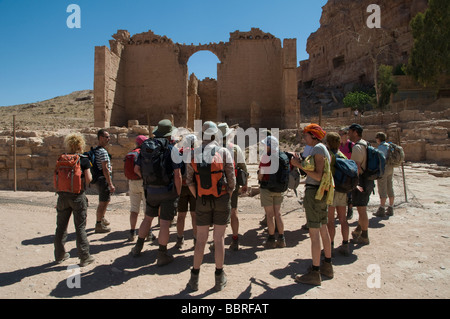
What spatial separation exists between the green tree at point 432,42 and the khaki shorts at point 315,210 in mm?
31235

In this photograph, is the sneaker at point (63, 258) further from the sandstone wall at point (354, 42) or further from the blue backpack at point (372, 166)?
the sandstone wall at point (354, 42)

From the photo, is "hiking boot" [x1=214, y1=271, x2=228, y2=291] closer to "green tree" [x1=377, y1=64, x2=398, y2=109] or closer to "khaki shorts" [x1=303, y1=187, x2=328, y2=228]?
"khaki shorts" [x1=303, y1=187, x2=328, y2=228]

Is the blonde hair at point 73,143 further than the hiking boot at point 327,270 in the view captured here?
Yes

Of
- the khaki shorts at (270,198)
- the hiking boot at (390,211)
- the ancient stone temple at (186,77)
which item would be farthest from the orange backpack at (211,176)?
the ancient stone temple at (186,77)

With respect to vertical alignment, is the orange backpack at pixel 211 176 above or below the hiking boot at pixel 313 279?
above

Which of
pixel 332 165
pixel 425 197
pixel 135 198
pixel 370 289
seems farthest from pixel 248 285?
pixel 425 197

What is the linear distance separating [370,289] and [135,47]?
735 inches

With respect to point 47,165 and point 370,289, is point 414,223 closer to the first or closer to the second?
point 370,289

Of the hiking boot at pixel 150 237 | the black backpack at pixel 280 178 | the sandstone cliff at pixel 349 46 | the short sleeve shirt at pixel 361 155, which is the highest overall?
the sandstone cliff at pixel 349 46

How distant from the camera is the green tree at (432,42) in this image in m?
26.5

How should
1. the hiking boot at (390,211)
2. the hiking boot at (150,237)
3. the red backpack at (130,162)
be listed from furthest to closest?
the hiking boot at (390,211)
the hiking boot at (150,237)
the red backpack at (130,162)

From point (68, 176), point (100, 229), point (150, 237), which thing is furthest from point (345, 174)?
point (100, 229)

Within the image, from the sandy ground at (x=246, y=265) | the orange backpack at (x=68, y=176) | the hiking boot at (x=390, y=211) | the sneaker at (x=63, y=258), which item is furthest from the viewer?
the hiking boot at (x=390, y=211)

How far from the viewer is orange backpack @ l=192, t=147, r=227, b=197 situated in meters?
3.17
